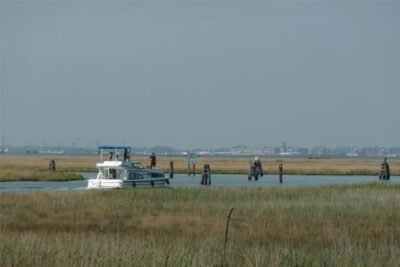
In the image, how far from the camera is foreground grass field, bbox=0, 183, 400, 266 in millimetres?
15391

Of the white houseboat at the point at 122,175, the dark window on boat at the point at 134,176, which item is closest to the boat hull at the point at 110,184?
the white houseboat at the point at 122,175

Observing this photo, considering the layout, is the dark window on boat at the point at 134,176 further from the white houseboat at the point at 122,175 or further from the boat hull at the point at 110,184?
the boat hull at the point at 110,184

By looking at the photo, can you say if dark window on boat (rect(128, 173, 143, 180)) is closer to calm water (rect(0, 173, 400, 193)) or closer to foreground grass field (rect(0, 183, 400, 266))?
calm water (rect(0, 173, 400, 193))

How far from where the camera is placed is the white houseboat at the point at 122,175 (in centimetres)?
4678

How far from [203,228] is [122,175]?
24752mm

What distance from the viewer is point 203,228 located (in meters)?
23.4

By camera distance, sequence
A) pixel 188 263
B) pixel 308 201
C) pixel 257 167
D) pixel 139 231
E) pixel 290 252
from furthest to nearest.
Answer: pixel 257 167, pixel 308 201, pixel 139 231, pixel 290 252, pixel 188 263

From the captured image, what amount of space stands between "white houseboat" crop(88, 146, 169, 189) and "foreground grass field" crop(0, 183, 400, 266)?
36.3 feet

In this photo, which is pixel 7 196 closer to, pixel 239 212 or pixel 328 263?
pixel 239 212

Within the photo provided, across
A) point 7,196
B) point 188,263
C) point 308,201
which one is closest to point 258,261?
point 188,263

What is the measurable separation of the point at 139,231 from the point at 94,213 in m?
4.07

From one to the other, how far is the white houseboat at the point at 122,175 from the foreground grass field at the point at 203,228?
1107cm

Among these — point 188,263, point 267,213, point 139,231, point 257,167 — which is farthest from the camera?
point 257,167

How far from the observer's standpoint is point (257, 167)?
67.6m
